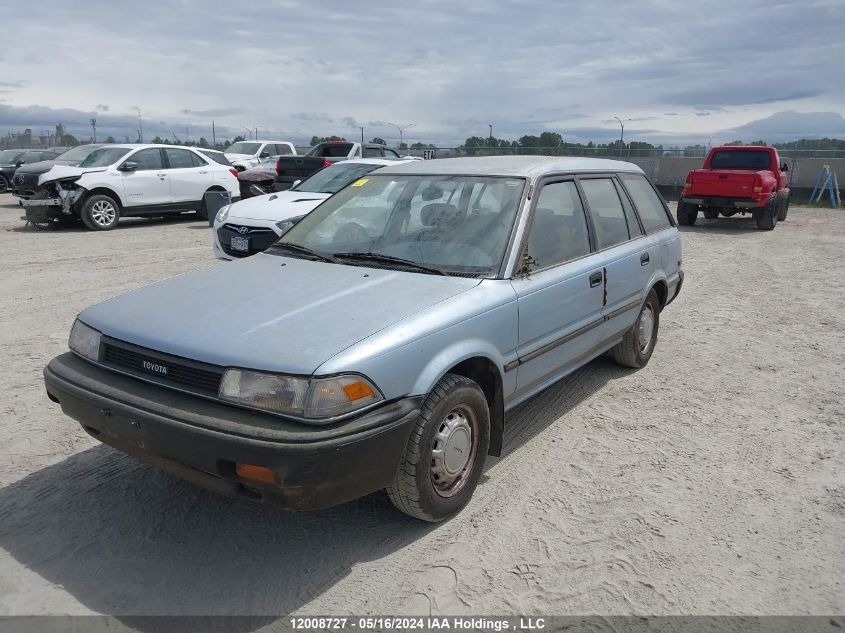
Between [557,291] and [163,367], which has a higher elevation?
[557,291]

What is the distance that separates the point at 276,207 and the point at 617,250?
5.03 m

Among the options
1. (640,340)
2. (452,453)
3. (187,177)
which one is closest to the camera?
(452,453)

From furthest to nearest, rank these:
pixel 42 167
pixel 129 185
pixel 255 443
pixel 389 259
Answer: pixel 42 167
pixel 129 185
pixel 389 259
pixel 255 443

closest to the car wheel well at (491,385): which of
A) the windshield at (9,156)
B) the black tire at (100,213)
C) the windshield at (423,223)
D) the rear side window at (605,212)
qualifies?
the windshield at (423,223)

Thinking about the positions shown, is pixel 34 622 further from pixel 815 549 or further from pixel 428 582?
pixel 815 549

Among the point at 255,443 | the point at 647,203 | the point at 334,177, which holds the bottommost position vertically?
the point at 255,443

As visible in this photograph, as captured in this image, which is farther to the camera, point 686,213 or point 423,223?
point 686,213

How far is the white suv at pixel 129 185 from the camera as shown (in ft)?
42.1

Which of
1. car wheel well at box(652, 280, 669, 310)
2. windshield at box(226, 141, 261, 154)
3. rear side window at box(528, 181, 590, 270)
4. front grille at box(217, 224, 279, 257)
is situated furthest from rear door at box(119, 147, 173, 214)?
rear side window at box(528, 181, 590, 270)

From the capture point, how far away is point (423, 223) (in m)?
3.85

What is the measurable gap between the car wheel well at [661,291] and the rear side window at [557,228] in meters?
1.41

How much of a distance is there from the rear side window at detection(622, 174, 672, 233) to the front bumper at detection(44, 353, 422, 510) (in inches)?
126

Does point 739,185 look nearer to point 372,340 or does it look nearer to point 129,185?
point 129,185

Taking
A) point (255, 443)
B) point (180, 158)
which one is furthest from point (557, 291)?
point (180, 158)
